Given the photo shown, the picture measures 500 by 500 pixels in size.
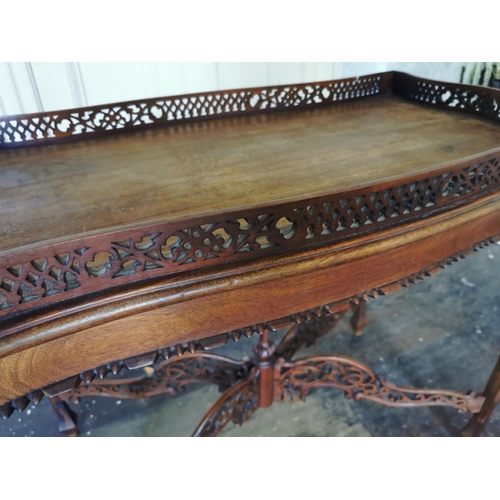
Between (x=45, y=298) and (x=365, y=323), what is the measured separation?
1256mm

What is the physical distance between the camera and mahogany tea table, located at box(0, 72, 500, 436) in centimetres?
59

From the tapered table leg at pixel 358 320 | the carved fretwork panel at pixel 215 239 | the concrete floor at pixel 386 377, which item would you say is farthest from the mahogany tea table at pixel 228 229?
the tapered table leg at pixel 358 320

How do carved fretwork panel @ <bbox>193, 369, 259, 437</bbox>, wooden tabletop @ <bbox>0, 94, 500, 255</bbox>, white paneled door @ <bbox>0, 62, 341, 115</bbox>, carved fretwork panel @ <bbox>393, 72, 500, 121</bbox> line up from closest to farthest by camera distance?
wooden tabletop @ <bbox>0, 94, 500, 255</bbox> < carved fretwork panel @ <bbox>193, 369, 259, 437</bbox> < carved fretwork panel @ <bbox>393, 72, 500, 121</bbox> < white paneled door @ <bbox>0, 62, 341, 115</bbox>

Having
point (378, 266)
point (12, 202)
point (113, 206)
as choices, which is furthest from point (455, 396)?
point (12, 202)

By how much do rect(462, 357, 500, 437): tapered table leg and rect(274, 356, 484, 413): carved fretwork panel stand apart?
28 mm

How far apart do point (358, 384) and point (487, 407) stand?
0.37 meters

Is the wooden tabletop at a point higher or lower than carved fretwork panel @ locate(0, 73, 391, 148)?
Result: lower

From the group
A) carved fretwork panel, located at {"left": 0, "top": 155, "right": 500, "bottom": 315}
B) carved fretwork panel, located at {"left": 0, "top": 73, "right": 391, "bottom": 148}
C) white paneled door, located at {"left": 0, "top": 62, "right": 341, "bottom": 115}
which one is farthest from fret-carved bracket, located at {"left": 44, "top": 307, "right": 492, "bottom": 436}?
white paneled door, located at {"left": 0, "top": 62, "right": 341, "bottom": 115}

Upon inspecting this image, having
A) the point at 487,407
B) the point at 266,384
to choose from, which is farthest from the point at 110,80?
the point at 487,407

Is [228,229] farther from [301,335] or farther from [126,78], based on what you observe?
[126,78]

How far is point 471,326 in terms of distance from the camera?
1615 millimetres

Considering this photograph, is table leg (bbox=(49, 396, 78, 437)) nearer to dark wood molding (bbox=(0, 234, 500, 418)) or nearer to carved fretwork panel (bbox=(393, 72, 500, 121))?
dark wood molding (bbox=(0, 234, 500, 418))

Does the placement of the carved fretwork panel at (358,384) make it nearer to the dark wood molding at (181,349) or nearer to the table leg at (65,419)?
the dark wood molding at (181,349)

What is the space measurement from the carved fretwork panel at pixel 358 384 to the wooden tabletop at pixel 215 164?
0.47 meters
